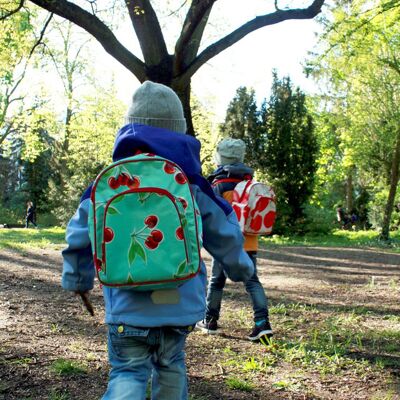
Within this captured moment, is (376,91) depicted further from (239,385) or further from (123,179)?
(123,179)

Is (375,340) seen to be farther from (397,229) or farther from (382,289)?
(397,229)

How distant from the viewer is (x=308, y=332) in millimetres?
5348

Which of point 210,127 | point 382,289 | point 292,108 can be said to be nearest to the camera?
point 382,289

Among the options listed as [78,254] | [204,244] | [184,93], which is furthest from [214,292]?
[184,93]

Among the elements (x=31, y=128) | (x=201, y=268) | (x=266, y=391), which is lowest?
(x=266, y=391)

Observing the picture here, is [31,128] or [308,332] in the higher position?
[31,128]

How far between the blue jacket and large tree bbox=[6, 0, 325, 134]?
5475mm

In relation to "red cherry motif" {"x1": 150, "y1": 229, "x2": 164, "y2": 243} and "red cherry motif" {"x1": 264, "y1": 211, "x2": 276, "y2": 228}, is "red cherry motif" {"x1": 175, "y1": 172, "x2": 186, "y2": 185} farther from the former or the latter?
"red cherry motif" {"x1": 264, "y1": 211, "x2": 276, "y2": 228}

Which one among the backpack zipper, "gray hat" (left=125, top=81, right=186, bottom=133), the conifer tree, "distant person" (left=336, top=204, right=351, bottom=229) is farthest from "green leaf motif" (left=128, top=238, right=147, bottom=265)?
"distant person" (left=336, top=204, right=351, bottom=229)

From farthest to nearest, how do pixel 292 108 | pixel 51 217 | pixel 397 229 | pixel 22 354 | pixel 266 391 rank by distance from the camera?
pixel 51 217 < pixel 397 229 < pixel 292 108 < pixel 22 354 < pixel 266 391

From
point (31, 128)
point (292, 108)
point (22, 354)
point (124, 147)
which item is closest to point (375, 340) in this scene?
point (22, 354)

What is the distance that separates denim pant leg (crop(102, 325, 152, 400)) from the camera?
2312 millimetres

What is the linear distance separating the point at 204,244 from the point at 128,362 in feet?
2.13

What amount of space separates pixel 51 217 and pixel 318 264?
29074 millimetres
